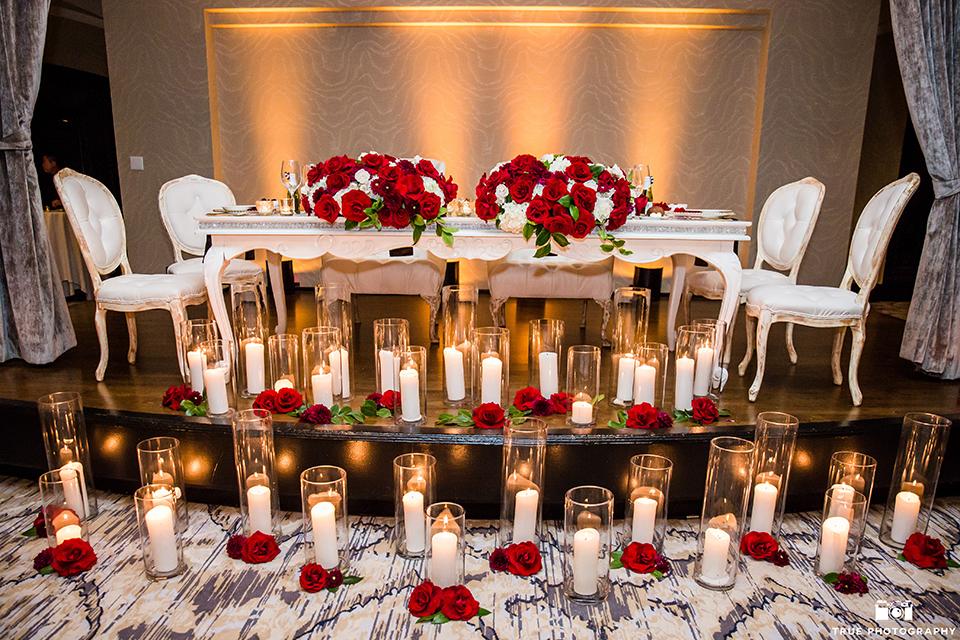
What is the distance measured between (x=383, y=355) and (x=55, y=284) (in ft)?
6.33

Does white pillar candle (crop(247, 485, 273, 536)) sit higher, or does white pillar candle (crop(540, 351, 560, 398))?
white pillar candle (crop(540, 351, 560, 398))

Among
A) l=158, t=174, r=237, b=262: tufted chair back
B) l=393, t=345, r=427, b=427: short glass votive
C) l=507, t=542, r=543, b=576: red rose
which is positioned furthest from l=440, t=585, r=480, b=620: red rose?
l=158, t=174, r=237, b=262: tufted chair back

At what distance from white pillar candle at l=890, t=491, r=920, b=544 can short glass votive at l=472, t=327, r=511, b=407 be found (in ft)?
4.61

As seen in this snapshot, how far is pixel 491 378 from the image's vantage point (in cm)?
246

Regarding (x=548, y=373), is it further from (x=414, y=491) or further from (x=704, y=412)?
(x=414, y=491)

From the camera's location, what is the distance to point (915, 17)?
290cm

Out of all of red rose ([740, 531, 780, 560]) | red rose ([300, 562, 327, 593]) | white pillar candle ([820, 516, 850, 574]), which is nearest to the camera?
red rose ([300, 562, 327, 593])

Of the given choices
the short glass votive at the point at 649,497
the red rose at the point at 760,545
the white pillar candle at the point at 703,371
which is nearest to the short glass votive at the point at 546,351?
the white pillar candle at the point at 703,371

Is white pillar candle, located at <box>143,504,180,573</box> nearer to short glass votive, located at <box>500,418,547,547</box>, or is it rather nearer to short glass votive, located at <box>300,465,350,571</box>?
short glass votive, located at <box>300,465,350,571</box>

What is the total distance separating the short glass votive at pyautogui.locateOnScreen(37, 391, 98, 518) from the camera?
82.7 inches

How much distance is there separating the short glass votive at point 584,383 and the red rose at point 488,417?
300 millimetres

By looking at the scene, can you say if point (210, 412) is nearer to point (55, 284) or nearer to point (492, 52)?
point (55, 284)

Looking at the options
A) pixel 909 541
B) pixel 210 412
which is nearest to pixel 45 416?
pixel 210 412

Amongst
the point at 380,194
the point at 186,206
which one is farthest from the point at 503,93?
the point at 380,194
